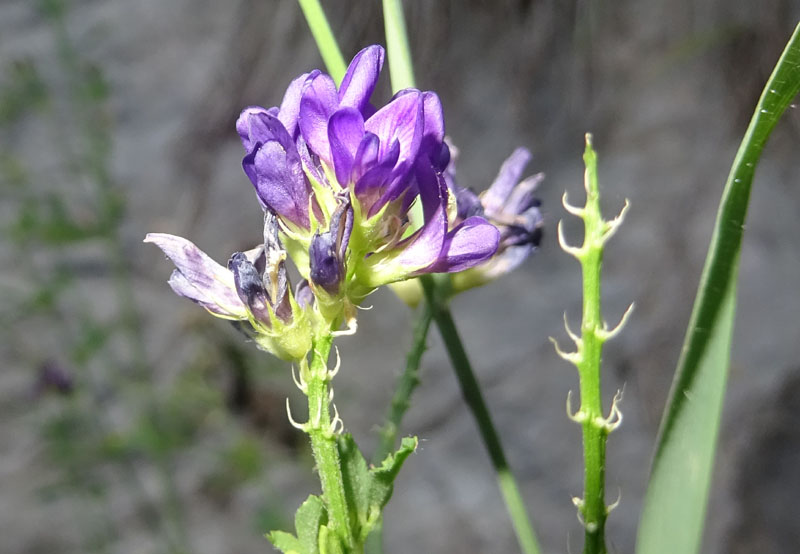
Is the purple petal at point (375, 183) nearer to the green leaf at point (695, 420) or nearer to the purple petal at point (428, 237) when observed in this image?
the purple petal at point (428, 237)

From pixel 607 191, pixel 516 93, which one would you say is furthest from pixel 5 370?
pixel 607 191

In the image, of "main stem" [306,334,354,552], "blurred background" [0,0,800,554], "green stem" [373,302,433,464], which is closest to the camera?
"main stem" [306,334,354,552]

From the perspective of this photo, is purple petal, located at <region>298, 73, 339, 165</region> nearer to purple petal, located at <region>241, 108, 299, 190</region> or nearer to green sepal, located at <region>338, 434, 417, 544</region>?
purple petal, located at <region>241, 108, 299, 190</region>

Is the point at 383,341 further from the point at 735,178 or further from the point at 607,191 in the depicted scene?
the point at 735,178

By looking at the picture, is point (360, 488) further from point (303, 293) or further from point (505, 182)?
point (505, 182)

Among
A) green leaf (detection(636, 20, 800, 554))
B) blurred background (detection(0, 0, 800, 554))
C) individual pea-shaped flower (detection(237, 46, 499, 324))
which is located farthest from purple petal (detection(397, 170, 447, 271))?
blurred background (detection(0, 0, 800, 554))

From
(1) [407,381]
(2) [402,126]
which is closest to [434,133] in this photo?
(2) [402,126]
